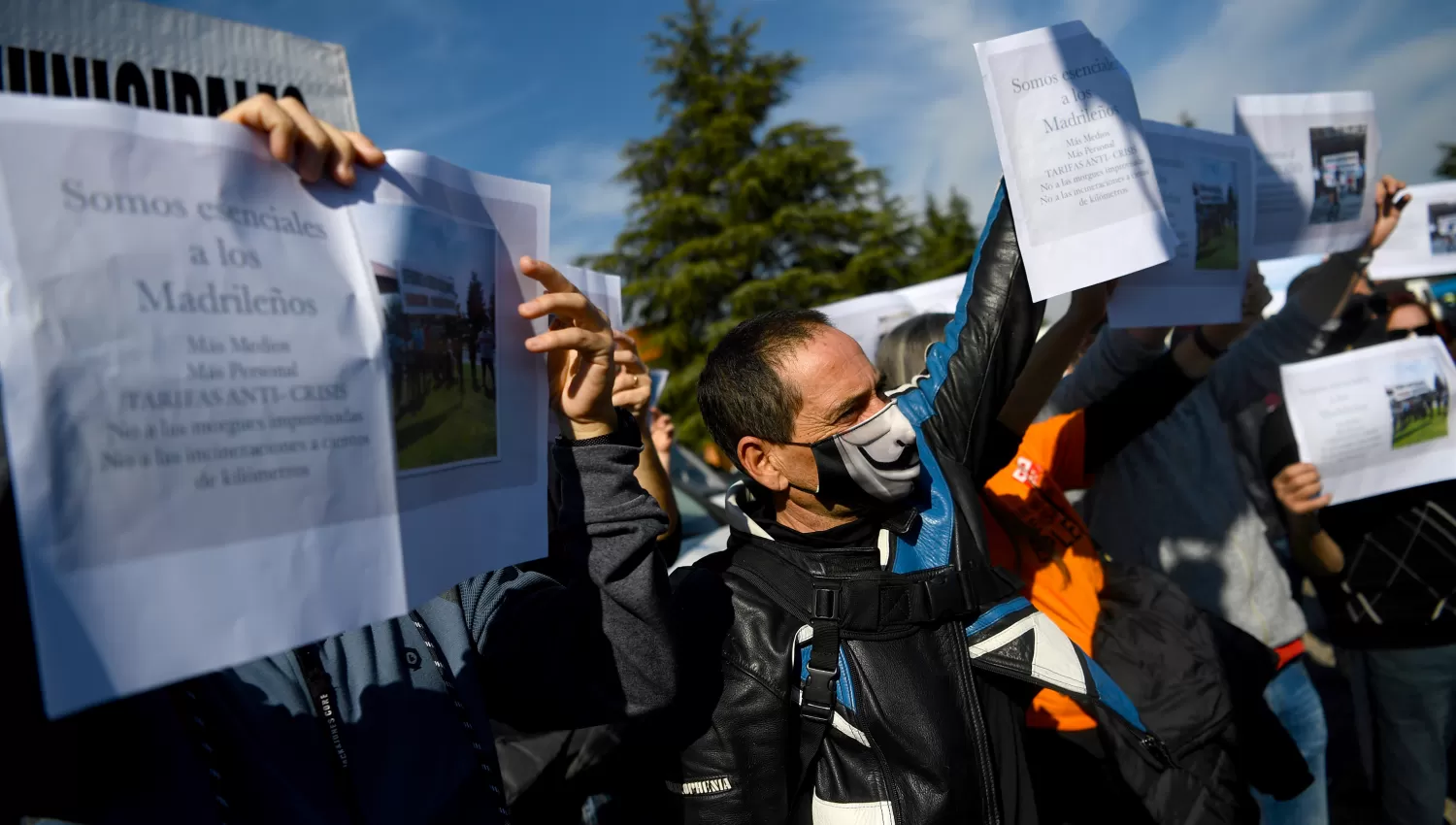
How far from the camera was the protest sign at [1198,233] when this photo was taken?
1.99 m

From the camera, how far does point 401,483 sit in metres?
1.00

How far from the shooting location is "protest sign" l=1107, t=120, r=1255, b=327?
1.99 meters

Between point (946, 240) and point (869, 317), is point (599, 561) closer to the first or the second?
point (869, 317)

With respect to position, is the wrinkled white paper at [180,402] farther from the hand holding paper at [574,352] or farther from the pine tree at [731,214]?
the pine tree at [731,214]

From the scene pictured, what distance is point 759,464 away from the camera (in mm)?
1814

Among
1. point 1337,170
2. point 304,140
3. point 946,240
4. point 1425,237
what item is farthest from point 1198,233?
point 946,240

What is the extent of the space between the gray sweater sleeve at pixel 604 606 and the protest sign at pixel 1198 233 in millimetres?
1265

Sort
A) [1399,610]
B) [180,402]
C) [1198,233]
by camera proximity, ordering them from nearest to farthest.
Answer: [180,402] → [1198,233] → [1399,610]

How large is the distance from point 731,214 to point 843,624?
61.3ft

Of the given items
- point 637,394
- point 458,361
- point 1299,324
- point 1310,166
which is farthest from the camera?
point 1299,324

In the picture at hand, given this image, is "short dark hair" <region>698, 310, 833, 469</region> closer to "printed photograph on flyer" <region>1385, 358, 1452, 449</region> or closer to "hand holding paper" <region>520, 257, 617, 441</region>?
"hand holding paper" <region>520, 257, 617, 441</region>

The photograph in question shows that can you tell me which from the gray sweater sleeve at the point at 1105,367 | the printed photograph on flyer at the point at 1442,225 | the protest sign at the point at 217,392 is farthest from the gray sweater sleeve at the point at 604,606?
the printed photograph on flyer at the point at 1442,225

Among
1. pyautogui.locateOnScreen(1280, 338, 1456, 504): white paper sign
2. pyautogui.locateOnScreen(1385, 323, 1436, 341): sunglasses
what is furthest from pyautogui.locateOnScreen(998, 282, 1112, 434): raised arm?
pyautogui.locateOnScreen(1385, 323, 1436, 341): sunglasses

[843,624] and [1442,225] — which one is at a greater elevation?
[1442,225]
